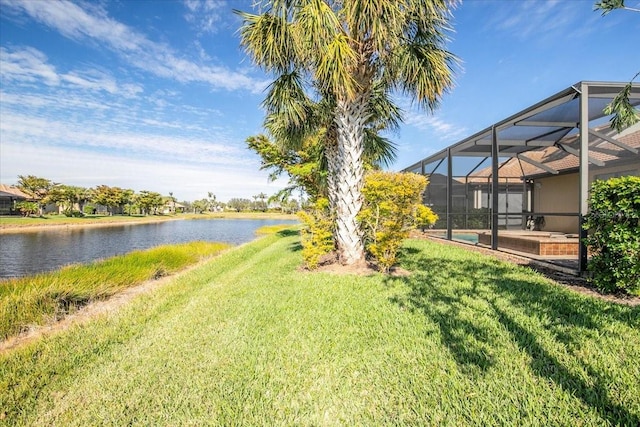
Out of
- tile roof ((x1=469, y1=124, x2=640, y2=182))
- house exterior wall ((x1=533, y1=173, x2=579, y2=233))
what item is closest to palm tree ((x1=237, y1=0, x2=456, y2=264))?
tile roof ((x1=469, y1=124, x2=640, y2=182))

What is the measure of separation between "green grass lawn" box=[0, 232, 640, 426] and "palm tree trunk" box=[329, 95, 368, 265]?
2.03 meters

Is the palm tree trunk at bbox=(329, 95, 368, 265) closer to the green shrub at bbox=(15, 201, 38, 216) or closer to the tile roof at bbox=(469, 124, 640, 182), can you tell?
the tile roof at bbox=(469, 124, 640, 182)

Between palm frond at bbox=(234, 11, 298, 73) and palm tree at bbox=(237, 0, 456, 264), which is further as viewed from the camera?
palm frond at bbox=(234, 11, 298, 73)

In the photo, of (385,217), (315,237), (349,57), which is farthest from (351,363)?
(349,57)

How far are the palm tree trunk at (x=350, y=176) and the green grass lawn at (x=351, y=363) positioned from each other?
2.03 meters

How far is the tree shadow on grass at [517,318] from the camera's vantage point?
221cm

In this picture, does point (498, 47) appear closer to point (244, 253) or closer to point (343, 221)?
point (343, 221)

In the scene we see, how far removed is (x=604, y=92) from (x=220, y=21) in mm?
10550

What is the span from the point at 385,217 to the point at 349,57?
132 inches

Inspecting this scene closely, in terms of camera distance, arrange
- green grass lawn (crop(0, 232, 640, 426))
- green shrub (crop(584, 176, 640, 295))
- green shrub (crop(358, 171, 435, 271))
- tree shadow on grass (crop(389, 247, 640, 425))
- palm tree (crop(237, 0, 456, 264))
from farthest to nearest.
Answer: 1. green shrub (crop(358, 171, 435, 271))
2. palm tree (crop(237, 0, 456, 264))
3. green shrub (crop(584, 176, 640, 295))
4. tree shadow on grass (crop(389, 247, 640, 425))
5. green grass lawn (crop(0, 232, 640, 426))

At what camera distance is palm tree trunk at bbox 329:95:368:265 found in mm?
6566

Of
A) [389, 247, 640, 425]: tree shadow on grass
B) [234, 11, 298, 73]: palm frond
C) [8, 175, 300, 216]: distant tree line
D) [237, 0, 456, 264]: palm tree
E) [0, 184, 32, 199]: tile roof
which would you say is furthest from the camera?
[8, 175, 300, 216]: distant tree line

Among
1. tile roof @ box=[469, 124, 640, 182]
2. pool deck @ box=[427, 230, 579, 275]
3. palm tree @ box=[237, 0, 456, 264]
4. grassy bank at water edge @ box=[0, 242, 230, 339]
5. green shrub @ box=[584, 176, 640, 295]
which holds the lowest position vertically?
grassy bank at water edge @ box=[0, 242, 230, 339]

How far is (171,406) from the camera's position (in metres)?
2.31
